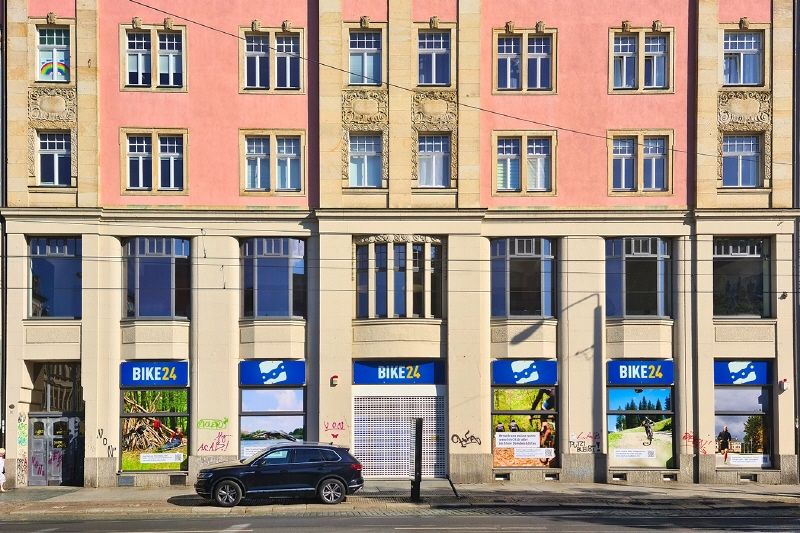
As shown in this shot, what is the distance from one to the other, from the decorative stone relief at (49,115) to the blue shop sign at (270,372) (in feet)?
26.5

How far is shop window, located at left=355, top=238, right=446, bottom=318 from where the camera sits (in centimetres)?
3309

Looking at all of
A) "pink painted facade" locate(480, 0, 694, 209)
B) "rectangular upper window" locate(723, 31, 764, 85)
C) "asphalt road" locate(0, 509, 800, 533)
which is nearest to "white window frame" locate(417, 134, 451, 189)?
"pink painted facade" locate(480, 0, 694, 209)

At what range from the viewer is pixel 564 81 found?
111 feet

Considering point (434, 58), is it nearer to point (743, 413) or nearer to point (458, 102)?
point (458, 102)

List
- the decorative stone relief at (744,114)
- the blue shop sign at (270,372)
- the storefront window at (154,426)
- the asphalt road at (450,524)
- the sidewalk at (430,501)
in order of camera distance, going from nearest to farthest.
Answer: the asphalt road at (450,524) → the sidewalk at (430,501) → the storefront window at (154,426) → the blue shop sign at (270,372) → the decorative stone relief at (744,114)

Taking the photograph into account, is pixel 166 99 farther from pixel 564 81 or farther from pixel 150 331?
pixel 564 81

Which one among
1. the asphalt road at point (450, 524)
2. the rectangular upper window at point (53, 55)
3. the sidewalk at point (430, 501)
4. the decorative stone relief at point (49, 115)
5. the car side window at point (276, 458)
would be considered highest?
the rectangular upper window at point (53, 55)

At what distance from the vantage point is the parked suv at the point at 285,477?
27516 mm

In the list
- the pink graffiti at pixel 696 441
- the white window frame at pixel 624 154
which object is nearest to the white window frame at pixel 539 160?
the white window frame at pixel 624 154

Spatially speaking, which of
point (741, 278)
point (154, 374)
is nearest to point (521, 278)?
point (741, 278)

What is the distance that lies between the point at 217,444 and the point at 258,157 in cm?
910

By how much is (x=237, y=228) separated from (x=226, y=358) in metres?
4.08

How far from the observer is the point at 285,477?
90.5 feet

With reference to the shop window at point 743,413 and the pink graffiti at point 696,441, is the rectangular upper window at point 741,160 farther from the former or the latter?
the pink graffiti at point 696,441
